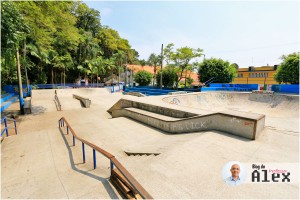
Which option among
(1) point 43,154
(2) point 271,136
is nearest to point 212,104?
(2) point 271,136

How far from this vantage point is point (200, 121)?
6109mm

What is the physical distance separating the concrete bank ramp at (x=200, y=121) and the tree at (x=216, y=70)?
55.9ft

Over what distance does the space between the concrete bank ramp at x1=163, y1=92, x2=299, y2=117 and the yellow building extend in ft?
72.1

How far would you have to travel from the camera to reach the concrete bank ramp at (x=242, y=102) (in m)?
13.9

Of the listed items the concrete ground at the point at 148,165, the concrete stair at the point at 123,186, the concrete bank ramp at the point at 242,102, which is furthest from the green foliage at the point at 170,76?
the concrete stair at the point at 123,186

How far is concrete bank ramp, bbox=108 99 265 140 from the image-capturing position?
5.00m

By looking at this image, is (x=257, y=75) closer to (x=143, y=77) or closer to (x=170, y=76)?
(x=170, y=76)

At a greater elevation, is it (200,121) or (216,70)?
(216,70)

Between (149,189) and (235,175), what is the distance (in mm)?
1700

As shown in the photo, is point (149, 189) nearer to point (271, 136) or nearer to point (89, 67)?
point (271, 136)

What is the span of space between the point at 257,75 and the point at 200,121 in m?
39.5

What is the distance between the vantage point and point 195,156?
3816 millimetres

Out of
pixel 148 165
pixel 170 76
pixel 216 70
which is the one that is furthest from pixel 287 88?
pixel 148 165

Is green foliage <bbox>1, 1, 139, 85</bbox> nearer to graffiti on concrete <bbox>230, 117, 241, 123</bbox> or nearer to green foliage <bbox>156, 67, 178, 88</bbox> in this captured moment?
graffiti on concrete <bbox>230, 117, 241, 123</bbox>
